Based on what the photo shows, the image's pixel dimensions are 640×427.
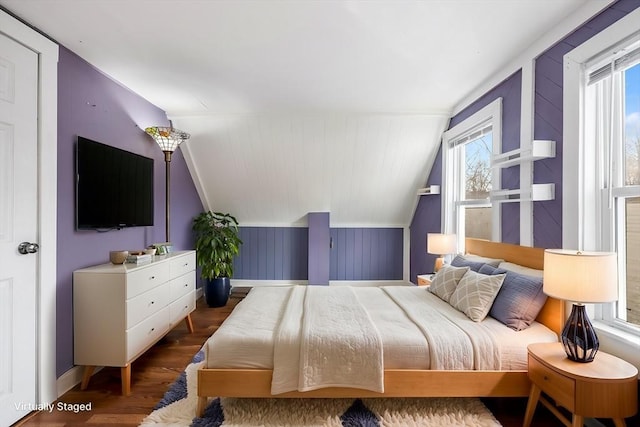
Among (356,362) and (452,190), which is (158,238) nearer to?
(356,362)

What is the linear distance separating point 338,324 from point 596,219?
5.52ft

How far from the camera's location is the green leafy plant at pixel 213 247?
4051 millimetres

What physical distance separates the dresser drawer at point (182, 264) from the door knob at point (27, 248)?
3.21 ft

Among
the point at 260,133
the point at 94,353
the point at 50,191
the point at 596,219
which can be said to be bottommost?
the point at 94,353

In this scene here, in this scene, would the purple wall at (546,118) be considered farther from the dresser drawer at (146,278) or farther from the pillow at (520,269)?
the dresser drawer at (146,278)

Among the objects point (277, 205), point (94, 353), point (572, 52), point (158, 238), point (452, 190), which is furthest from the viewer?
point (277, 205)

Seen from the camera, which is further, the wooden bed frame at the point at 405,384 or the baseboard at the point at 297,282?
the baseboard at the point at 297,282

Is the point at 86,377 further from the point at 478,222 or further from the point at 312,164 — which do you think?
the point at 478,222

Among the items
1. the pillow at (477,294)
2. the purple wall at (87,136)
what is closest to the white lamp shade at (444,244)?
the pillow at (477,294)

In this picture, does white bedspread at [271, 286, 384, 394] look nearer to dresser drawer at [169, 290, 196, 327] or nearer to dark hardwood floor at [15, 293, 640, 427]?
dark hardwood floor at [15, 293, 640, 427]

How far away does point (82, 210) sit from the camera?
2.28m

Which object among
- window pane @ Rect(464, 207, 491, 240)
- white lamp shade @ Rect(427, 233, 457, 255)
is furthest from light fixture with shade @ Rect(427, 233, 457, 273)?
window pane @ Rect(464, 207, 491, 240)

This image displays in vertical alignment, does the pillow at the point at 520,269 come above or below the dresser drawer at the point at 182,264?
above

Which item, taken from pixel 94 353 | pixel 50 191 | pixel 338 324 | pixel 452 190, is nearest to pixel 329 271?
→ pixel 452 190
